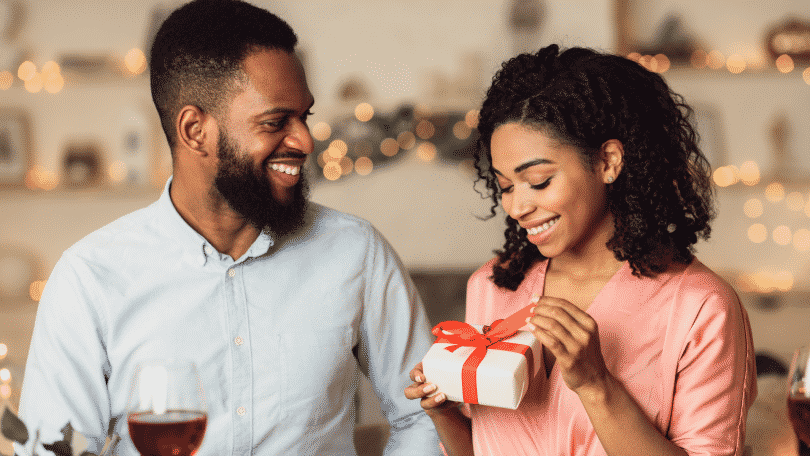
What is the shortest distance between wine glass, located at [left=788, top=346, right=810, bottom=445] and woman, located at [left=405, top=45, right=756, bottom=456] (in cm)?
29

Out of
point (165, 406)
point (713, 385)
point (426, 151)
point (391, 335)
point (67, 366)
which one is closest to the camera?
point (165, 406)

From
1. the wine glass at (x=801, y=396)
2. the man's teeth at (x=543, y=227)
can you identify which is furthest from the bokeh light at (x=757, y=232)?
the wine glass at (x=801, y=396)

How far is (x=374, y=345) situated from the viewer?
1.67 meters

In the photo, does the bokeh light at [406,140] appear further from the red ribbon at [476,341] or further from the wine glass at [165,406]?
the wine glass at [165,406]

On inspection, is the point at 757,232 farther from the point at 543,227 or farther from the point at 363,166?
the point at 543,227

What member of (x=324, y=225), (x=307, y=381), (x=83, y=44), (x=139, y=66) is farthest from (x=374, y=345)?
(x=83, y=44)

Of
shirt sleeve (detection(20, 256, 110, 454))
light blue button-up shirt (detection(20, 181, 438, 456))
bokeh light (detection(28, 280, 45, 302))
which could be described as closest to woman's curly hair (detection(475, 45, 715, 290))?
light blue button-up shirt (detection(20, 181, 438, 456))

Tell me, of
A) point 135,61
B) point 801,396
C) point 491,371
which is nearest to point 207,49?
point 491,371

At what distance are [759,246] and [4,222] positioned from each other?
144 inches

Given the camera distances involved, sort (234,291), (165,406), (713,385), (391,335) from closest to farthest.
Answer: (165,406) → (713,385) → (234,291) → (391,335)

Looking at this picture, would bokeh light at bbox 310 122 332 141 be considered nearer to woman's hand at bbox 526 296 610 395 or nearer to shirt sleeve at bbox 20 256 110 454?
shirt sleeve at bbox 20 256 110 454

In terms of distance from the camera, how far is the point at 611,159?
4.50ft

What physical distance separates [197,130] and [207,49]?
18 cm

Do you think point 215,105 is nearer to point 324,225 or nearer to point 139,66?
point 324,225
